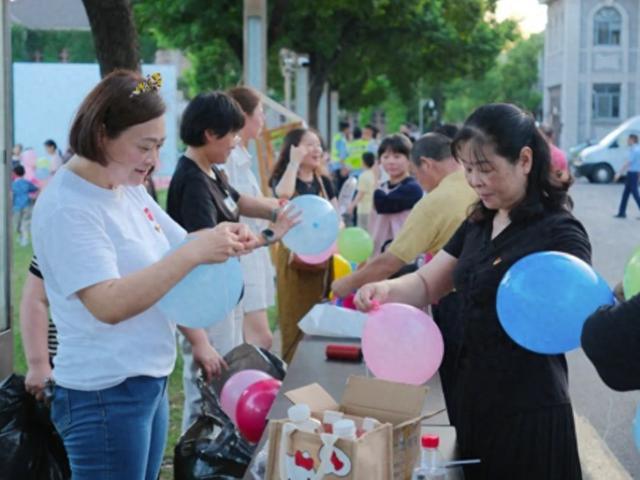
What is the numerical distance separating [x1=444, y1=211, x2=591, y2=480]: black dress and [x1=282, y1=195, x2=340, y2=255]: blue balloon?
2.14 meters

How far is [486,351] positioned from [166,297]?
1036 millimetres

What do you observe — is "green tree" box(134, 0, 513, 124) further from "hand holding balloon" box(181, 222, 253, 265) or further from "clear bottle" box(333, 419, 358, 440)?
"clear bottle" box(333, 419, 358, 440)

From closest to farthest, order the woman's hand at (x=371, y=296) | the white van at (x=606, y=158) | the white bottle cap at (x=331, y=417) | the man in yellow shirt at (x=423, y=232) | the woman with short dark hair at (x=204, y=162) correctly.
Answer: the white bottle cap at (x=331, y=417) < the woman's hand at (x=371, y=296) < the man in yellow shirt at (x=423, y=232) < the woman with short dark hair at (x=204, y=162) < the white van at (x=606, y=158)

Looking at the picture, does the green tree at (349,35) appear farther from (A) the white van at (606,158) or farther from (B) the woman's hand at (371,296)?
(B) the woman's hand at (371,296)

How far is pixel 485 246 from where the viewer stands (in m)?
3.11

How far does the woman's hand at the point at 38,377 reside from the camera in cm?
316

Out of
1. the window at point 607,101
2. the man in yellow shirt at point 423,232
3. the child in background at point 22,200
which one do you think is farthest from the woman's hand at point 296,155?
the window at point 607,101

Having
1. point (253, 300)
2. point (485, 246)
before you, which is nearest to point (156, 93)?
point (485, 246)

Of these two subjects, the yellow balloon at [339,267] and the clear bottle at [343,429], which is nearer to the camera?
the clear bottle at [343,429]

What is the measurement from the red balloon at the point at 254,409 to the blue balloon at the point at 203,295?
1006mm

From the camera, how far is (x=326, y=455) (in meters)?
2.26

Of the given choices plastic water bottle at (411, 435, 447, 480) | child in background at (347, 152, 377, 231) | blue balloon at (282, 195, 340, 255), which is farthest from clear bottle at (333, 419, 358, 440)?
child in background at (347, 152, 377, 231)

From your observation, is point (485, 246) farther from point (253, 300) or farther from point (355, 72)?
point (355, 72)

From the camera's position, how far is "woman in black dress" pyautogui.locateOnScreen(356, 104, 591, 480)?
2.98 meters
